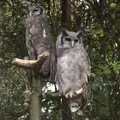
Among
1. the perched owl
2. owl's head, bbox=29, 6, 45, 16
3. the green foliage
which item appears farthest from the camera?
the green foliage

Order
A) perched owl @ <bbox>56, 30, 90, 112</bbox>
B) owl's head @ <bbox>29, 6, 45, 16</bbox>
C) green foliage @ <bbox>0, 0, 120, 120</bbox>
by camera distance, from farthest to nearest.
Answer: green foliage @ <bbox>0, 0, 120, 120</bbox>
owl's head @ <bbox>29, 6, 45, 16</bbox>
perched owl @ <bbox>56, 30, 90, 112</bbox>

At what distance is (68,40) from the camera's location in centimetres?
152

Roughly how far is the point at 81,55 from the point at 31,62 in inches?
7.6

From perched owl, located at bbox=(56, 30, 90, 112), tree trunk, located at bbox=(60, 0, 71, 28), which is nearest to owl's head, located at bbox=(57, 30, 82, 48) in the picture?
perched owl, located at bbox=(56, 30, 90, 112)

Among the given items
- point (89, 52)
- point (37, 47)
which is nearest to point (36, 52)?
point (37, 47)

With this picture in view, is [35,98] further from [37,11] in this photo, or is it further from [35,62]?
[37,11]

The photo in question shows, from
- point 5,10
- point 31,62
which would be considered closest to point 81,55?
point 31,62

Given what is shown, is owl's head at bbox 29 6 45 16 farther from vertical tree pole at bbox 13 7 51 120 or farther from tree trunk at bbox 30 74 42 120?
tree trunk at bbox 30 74 42 120

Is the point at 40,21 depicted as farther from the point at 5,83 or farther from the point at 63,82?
the point at 5,83

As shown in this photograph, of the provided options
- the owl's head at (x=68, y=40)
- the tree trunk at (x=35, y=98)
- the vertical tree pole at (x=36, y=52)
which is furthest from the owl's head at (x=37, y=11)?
the tree trunk at (x=35, y=98)

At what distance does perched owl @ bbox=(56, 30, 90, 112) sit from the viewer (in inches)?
57.1

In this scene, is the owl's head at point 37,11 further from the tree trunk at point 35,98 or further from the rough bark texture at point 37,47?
the tree trunk at point 35,98

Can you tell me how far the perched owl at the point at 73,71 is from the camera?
145 cm

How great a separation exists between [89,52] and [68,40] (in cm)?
64
